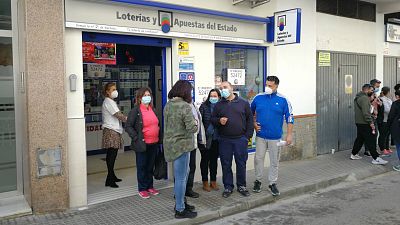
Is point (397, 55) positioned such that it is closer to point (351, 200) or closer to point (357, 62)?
point (357, 62)

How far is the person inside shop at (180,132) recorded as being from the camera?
5.50m

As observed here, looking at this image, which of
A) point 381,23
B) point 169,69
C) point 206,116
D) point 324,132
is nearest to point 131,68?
point 169,69

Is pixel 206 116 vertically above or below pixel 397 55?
below

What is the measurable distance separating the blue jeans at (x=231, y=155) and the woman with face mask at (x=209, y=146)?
0.67 ft

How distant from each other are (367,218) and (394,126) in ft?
12.5

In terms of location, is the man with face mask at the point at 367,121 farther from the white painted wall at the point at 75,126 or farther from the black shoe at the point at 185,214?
the white painted wall at the point at 75,126

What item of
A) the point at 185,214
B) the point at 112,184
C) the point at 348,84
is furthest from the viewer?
the point at 348,84

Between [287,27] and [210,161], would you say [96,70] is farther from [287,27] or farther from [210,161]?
[287,27]

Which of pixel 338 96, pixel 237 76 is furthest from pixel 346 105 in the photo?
pixel 237 76

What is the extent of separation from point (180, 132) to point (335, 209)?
9.19 ft

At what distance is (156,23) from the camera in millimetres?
7059

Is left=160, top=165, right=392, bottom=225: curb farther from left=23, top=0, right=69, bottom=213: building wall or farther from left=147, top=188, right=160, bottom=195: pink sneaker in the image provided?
left=23, top=0, right=69, bottom=213: building wall

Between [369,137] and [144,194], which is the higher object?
[369,137]

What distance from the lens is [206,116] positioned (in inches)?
270
